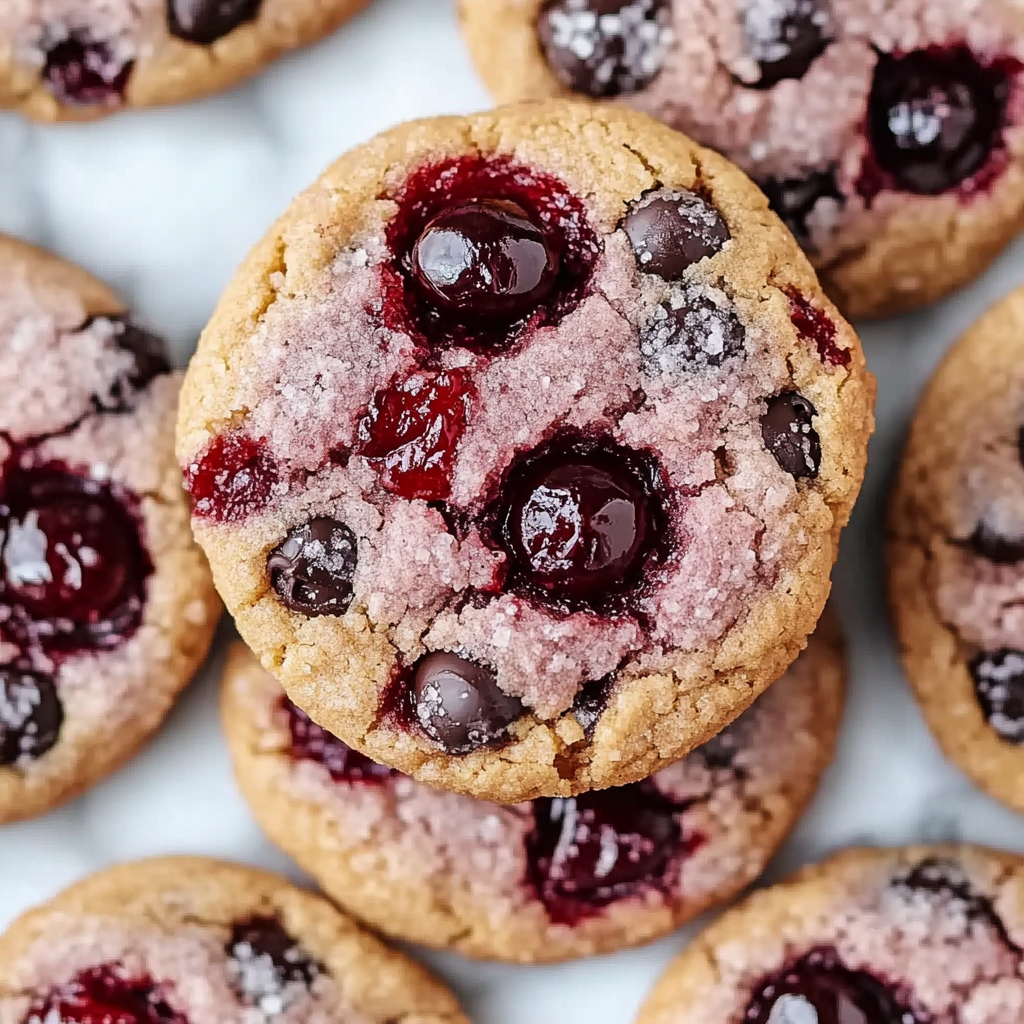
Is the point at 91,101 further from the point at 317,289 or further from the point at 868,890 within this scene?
the point at 868,890

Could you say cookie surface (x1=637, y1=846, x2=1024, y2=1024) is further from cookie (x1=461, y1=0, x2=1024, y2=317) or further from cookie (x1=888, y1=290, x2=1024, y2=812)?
cookie (x1=461, y1=0, x2=1024, y2=317)

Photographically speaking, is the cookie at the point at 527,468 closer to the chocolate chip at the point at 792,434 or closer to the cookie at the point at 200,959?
the chocolate chip at the point at 792,434

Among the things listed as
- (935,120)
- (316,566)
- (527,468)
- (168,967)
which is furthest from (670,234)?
(168,967)

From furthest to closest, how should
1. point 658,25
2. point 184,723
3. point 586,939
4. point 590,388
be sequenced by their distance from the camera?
point 184,723
point 586,939
point 658,25
point 590,388

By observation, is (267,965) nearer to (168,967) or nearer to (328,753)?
(168,967)

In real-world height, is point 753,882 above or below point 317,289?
below

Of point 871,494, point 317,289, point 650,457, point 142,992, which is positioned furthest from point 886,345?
point 142,992

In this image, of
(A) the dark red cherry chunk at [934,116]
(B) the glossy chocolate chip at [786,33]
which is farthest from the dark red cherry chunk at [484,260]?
(A) the dark red cherry chunk at [934,116]
